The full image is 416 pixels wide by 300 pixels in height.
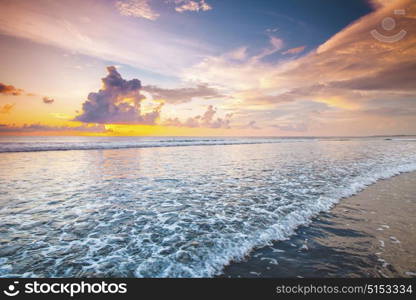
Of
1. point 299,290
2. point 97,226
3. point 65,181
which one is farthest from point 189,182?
point 299,290

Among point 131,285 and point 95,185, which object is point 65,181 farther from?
point 131,285

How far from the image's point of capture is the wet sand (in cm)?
435

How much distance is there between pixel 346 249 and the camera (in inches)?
204

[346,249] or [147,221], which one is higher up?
[346,249]

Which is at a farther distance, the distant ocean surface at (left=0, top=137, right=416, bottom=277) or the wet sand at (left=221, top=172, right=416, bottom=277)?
the distant ocean surface at (left=0, top=137, right=416, bottom=277)

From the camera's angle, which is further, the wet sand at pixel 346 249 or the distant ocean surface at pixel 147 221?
the distant ocean surface at pixel 147 221

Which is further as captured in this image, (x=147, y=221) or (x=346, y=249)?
(x=147, y=221)

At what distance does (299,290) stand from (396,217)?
19.8 ft

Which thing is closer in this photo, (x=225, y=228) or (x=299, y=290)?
(x=299, y=290)

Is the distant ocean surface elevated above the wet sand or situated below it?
below

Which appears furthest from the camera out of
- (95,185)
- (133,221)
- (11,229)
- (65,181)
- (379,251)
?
(65,181)

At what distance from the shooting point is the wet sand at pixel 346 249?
435 cm

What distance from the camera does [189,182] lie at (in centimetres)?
1271

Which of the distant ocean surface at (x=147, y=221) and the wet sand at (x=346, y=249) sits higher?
the wet sand at (x=346, y=249)
